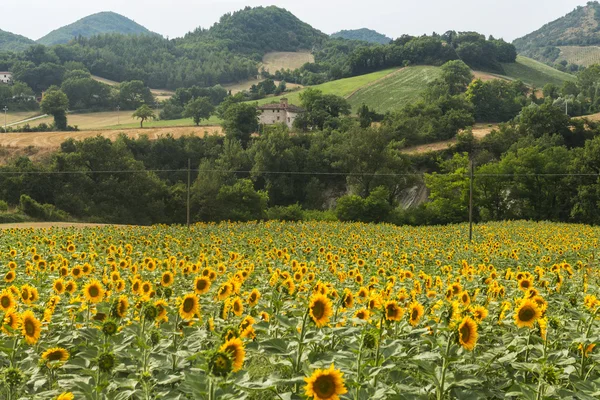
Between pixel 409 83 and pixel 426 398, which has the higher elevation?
pixel 409 83

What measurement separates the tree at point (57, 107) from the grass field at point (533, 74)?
325ft

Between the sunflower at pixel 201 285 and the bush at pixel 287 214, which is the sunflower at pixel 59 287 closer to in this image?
the sunflower at pixel 201 285

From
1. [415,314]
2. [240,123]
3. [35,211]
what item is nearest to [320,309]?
[415,314]

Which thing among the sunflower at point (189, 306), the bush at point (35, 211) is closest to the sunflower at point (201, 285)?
the sunflower at point (189, 306)

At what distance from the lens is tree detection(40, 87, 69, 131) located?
96.6 metres

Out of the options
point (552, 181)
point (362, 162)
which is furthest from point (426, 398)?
point (362, 162)

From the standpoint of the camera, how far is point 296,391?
3.38 meters

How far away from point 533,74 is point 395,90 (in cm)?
4822

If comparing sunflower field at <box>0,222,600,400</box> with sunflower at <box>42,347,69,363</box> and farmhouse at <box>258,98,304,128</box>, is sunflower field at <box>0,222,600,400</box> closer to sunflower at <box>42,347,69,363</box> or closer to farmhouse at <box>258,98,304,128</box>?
sunflower at <box>42,347,69,363</box>

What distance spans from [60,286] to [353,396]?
3.73 metres

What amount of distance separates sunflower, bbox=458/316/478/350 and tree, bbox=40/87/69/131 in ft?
333

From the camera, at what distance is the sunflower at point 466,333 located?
3506 mm

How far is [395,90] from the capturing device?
117625 mm

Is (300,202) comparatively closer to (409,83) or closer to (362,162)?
(362,162)
